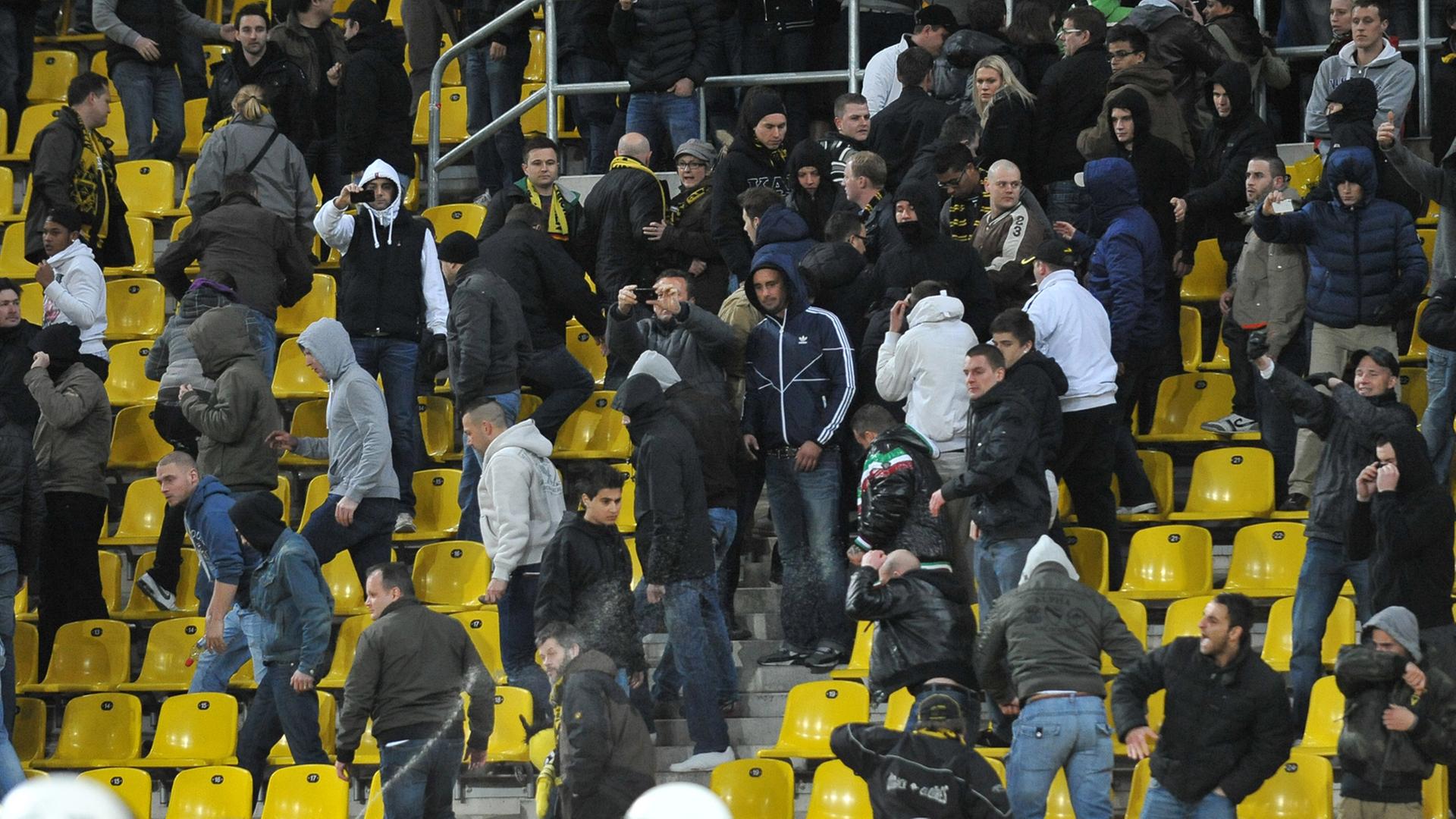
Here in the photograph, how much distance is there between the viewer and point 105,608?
1088 cm

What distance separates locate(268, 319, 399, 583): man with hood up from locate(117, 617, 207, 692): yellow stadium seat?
3.03 ft

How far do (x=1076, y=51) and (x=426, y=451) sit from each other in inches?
164

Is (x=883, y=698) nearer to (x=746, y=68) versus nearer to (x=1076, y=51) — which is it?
(x=1076, y=51)

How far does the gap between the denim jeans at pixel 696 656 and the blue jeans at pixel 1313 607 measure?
244 centimetres

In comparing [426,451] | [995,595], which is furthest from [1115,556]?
[426,451]

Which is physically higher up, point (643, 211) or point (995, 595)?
point (643, 211)

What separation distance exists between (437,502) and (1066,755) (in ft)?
14.3

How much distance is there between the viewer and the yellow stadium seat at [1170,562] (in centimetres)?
999

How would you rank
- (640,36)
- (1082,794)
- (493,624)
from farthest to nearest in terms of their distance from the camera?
(640,36), (493,624), (1082,794)

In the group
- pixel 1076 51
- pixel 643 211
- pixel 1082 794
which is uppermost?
pixel 1076 51

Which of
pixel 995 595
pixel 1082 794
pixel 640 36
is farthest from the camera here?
pixel 640 36

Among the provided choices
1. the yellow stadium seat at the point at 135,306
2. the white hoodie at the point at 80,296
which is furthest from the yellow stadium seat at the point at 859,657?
the yellow stadium seat at the point at 135,306

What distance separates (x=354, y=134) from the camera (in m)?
12.7

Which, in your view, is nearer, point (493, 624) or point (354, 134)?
point (493, 624)
